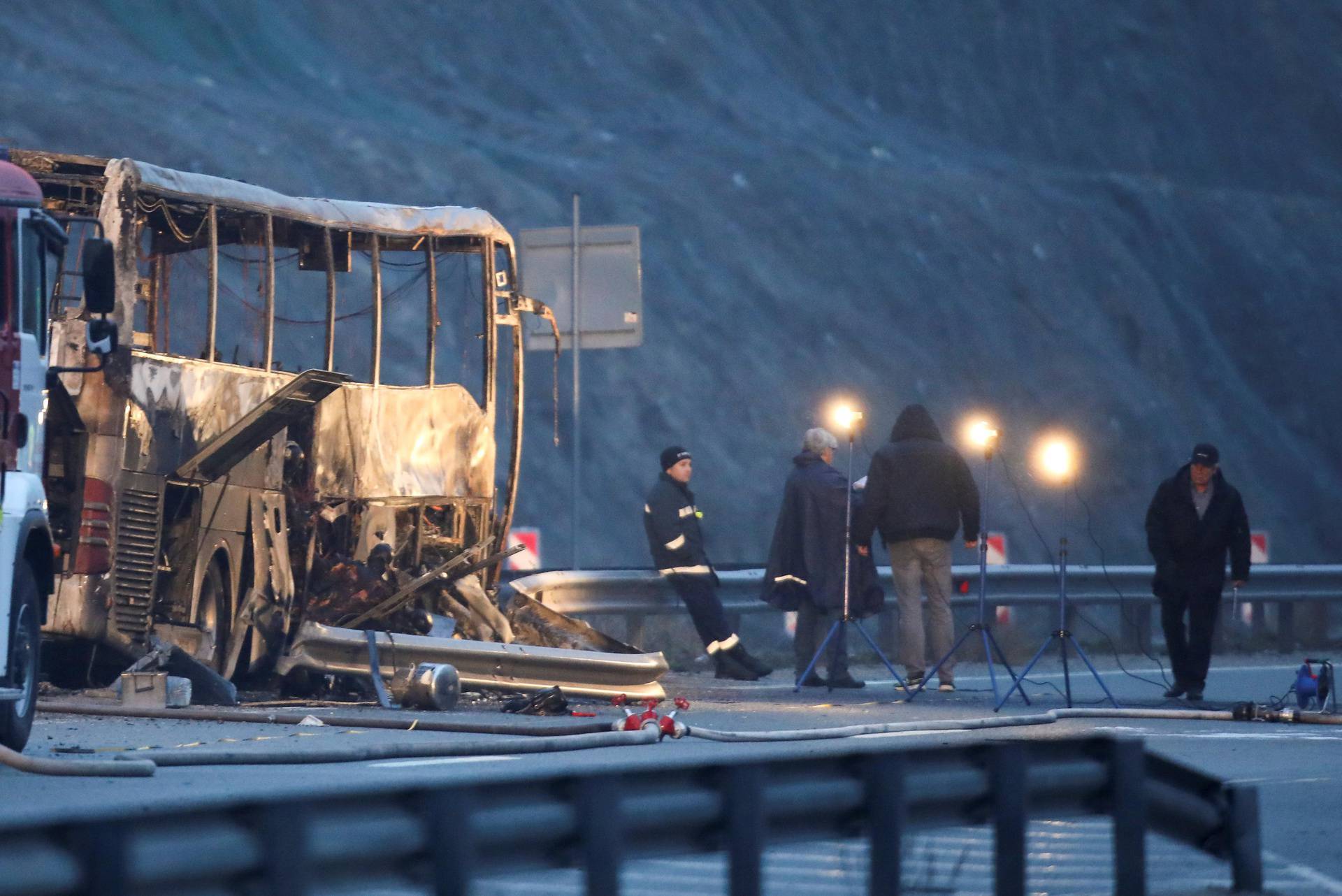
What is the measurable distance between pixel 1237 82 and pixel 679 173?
23.1m

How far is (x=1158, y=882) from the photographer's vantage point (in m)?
6.27

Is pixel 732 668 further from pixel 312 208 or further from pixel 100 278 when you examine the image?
pixel 100 278

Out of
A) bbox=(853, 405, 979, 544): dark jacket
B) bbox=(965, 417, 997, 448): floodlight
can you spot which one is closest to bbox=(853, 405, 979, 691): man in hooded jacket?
bbox=(853, 405, 979, 544): dark jacket

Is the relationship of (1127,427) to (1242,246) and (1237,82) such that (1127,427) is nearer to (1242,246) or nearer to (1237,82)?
(1242,246)

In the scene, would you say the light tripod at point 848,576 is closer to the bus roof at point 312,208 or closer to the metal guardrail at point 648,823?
the bus roof at point 312,208

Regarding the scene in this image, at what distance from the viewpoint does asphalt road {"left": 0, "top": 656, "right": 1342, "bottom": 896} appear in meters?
5.14

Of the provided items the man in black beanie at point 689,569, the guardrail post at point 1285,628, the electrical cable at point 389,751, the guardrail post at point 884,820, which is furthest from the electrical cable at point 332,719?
the guardrail post at point 1285,628

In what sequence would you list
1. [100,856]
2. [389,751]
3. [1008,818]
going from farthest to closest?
[389,751]
[1008,818]
[100,856]

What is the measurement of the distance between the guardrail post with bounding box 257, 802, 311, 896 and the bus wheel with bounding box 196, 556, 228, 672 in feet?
36.3

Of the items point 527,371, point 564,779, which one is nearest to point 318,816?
point 564,779

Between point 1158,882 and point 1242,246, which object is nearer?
point 1158,882

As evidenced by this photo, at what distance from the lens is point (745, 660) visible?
1833 cm

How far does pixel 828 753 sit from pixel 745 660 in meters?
13.2

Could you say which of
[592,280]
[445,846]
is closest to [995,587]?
[592,280]
